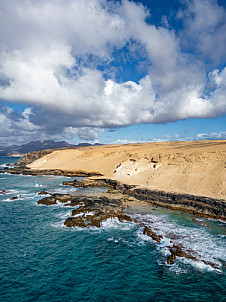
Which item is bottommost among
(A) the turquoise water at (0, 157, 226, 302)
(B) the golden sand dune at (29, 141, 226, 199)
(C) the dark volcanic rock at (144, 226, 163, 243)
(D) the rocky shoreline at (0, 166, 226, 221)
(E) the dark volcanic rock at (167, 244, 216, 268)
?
(A) the turquoise water at (0, 157, 226, 302)

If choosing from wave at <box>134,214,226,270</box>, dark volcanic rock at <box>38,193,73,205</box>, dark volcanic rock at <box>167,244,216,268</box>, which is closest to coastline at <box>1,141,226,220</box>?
wave at <box>134,214,226,270</box>

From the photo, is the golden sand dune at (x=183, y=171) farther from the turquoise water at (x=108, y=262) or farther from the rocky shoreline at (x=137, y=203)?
the turquoise water at (x=108, y=262)

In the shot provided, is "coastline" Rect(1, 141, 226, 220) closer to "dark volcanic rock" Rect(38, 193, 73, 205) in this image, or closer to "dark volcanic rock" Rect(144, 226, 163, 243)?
"dark volcanic rock" Rect(144, 226, 163, 243)

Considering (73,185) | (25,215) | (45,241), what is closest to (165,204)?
(45,241)

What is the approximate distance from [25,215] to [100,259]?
13.4 meters

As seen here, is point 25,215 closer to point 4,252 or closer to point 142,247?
point 4,252

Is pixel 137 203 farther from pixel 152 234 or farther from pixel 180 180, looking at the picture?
pixel 152 234

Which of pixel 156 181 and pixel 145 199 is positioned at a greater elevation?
pixel 156 181

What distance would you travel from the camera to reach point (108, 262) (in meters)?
13.1

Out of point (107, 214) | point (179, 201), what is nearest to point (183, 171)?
point (179, 201)

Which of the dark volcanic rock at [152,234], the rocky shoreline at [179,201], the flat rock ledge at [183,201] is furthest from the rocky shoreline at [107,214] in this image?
the flat rock ledge at [183,201]

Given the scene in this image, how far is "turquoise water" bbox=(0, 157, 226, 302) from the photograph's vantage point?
10367 mm

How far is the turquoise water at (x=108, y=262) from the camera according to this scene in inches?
408

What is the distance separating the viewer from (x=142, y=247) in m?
14.9
